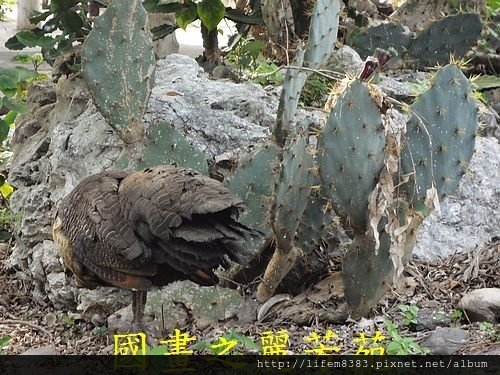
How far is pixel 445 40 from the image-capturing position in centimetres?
550

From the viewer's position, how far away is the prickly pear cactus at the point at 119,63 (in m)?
3.99

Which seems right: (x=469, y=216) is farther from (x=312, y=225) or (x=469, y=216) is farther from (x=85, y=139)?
(x=85, y=139)

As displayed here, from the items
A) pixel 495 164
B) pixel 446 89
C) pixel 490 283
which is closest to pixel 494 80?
pixel 495 164

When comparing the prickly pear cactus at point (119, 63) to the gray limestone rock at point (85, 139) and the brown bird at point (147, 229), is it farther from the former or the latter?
the brown bird at point (147, 229)

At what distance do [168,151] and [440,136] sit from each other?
126 centimetres

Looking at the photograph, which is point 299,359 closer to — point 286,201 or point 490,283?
point 286,201

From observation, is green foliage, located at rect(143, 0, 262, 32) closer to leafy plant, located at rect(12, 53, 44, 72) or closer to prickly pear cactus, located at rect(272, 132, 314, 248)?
leafy plant, located at rect(12, 53, 44, 72)

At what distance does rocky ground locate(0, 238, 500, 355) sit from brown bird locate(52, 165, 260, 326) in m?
0.45

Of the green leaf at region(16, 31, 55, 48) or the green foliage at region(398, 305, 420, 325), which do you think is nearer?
the green foliage at region(398, 305, 420, 325)

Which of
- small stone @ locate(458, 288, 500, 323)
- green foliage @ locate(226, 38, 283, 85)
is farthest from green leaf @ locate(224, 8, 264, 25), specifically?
small stone @ locate(458, 288, 500, 323)

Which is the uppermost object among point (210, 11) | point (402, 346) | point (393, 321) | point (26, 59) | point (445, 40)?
point (210, 11)

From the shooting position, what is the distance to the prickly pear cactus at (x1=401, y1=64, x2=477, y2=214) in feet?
11.1

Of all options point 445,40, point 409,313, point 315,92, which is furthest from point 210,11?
point 409,313

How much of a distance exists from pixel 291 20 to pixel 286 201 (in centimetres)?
216
